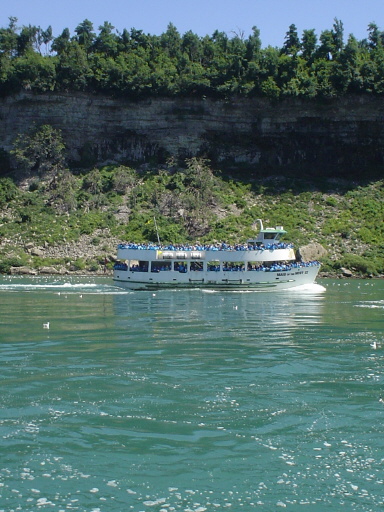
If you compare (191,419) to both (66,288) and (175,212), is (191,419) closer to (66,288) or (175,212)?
(66,288)

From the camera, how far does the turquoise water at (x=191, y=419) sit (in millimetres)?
13891

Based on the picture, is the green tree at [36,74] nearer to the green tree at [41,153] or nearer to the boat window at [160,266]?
the green tree at [41,153]

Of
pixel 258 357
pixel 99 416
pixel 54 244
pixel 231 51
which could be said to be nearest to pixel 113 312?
pixel 258 357

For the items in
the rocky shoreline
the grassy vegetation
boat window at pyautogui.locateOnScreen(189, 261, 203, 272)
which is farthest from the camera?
the grassy vegetation

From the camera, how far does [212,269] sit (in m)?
68.5

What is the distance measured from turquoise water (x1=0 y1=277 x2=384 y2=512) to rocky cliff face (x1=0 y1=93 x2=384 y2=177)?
83.7 m

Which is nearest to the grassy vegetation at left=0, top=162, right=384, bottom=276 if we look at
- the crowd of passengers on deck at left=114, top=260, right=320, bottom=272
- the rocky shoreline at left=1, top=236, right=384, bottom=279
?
the rocky shoreline at left=1, top=236, right=384, bottom=279

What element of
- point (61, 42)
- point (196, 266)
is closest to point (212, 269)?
point (196, 266)

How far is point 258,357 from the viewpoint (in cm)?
2638

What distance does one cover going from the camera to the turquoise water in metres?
13.9

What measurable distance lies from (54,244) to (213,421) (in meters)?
78.8

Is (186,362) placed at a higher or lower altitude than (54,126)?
lower

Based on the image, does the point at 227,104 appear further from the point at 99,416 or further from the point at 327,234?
the point at 99,416

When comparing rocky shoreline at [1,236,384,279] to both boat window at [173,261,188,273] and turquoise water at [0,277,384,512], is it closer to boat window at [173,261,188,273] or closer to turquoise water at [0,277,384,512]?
boat window at [173,261,188,273]
